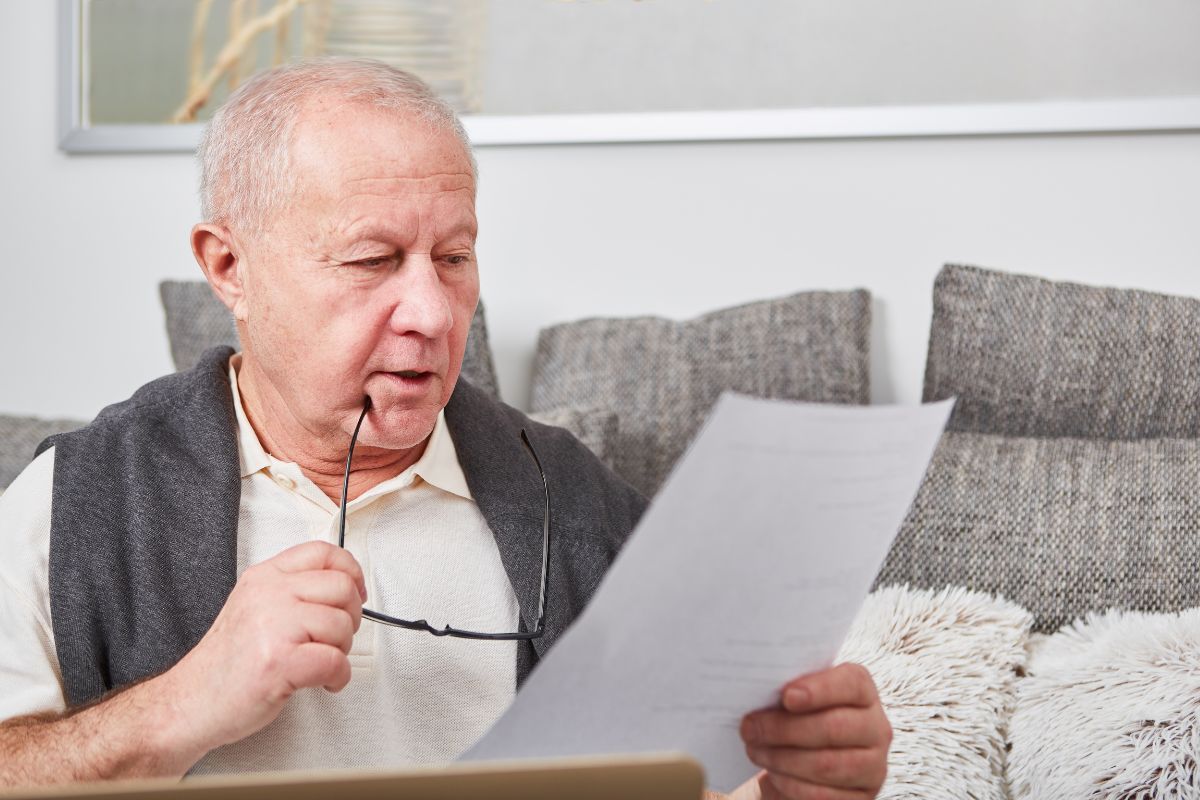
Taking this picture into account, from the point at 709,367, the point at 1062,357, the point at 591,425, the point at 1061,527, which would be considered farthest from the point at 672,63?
the point at 1061,527

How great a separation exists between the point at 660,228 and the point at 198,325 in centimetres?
73

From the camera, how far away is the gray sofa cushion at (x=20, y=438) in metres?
1.73

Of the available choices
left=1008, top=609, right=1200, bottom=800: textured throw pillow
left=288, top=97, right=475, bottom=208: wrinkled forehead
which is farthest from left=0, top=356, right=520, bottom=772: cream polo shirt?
left=1008, top=609, right=1200, bottom=800: textured throw pillow

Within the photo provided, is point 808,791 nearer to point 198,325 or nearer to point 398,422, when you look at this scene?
point 398,422

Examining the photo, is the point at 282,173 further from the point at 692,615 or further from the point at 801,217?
the point at 801,217

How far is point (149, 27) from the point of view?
208 cm

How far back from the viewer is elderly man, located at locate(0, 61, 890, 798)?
938 millimetres

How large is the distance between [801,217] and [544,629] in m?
1.00

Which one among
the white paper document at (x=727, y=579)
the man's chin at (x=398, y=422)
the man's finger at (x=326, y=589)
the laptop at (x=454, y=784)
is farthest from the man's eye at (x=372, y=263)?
the laptop at (x=454, y=784)

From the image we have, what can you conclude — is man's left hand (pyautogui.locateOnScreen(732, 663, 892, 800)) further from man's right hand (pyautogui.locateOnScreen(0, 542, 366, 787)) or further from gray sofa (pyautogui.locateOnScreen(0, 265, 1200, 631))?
gray sofa (pyautogui.locateOnScreen(0, 265, 1200, 631))

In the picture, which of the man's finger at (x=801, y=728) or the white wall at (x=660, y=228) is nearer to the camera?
the man's finger at (x=801, y=728)

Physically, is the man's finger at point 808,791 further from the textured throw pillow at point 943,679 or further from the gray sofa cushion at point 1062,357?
the gray sofa cushion at point 1062,357

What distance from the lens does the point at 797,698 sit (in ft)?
2.54

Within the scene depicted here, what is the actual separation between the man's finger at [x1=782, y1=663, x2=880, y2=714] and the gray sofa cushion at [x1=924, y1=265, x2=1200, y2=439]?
862mm
